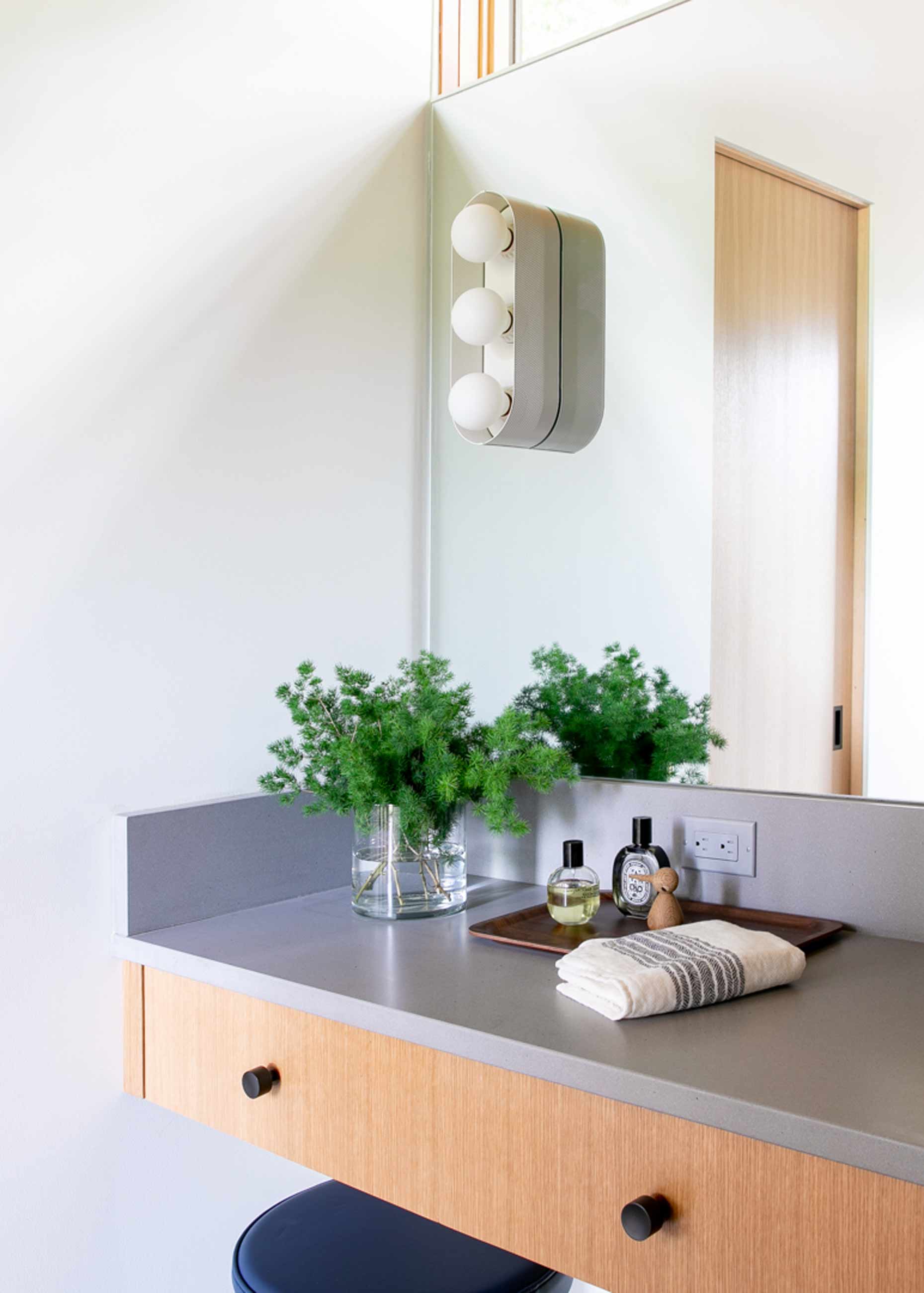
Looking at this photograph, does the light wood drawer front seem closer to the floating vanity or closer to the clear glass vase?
the floating vanity

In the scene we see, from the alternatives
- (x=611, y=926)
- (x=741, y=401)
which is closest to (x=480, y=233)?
(x=741, y=401)

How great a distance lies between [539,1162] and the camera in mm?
1080

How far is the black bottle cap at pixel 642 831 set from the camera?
1.50 m

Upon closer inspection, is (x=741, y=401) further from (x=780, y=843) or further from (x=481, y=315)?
(x=780, y=843)

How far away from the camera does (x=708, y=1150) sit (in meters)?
0.97

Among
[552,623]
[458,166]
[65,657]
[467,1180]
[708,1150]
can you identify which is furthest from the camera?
[458,166]

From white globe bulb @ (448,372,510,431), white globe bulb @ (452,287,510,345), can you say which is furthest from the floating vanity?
white globe bulb @ (452,287,510,345)

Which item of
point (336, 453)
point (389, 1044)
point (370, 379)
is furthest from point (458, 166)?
point (389, 1044)

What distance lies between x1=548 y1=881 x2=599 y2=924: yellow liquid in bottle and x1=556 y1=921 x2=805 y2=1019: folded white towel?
0.16 m

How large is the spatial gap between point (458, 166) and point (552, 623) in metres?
0.81

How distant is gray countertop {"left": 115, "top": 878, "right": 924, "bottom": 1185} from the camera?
93 centimetres

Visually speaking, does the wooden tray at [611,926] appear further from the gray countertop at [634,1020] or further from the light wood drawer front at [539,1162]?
the light wood drawer front at [539,1162]

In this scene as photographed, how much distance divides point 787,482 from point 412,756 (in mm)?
621

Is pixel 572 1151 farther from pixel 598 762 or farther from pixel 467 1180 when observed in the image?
pixel 598 762
